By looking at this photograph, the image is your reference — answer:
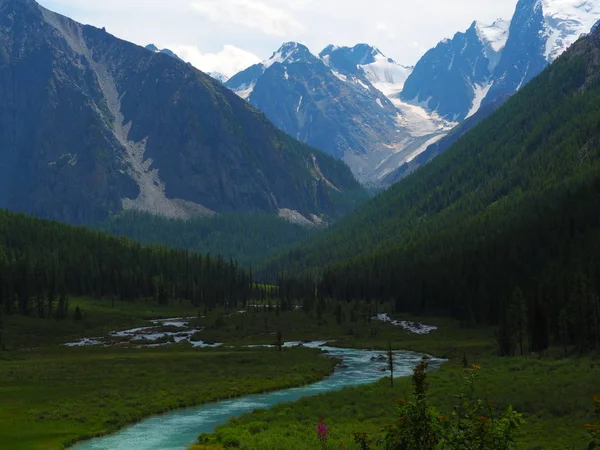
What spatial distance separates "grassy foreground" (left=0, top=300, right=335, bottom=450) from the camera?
7231cm

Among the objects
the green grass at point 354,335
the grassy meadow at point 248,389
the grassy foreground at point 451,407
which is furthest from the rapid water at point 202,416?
the green grass at point 354,335

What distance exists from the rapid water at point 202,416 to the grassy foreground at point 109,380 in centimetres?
241

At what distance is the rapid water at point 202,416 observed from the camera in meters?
65.0

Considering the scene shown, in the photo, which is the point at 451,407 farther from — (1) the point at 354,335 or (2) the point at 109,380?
(1) the point at 354,335

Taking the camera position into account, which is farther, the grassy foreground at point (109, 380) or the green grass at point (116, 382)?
the grassy foreground at point (109, 380)

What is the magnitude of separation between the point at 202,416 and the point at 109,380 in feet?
92.4

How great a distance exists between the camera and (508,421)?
2245 cm

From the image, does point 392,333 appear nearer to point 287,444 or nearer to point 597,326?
point 597,326

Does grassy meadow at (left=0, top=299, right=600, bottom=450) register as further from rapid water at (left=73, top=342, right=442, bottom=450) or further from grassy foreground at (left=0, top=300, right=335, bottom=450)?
rapid water at (left=73, top=342, right=442, bottom=450)

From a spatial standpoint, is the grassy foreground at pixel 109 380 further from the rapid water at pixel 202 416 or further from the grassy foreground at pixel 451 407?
the grassy foreground at pixel 451 407

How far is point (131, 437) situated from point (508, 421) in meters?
53.2

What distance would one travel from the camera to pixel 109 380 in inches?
4008

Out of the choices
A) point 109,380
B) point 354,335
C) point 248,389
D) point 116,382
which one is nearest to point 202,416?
point 248,389

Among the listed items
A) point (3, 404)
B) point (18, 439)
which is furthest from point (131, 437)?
point (3, 404)
